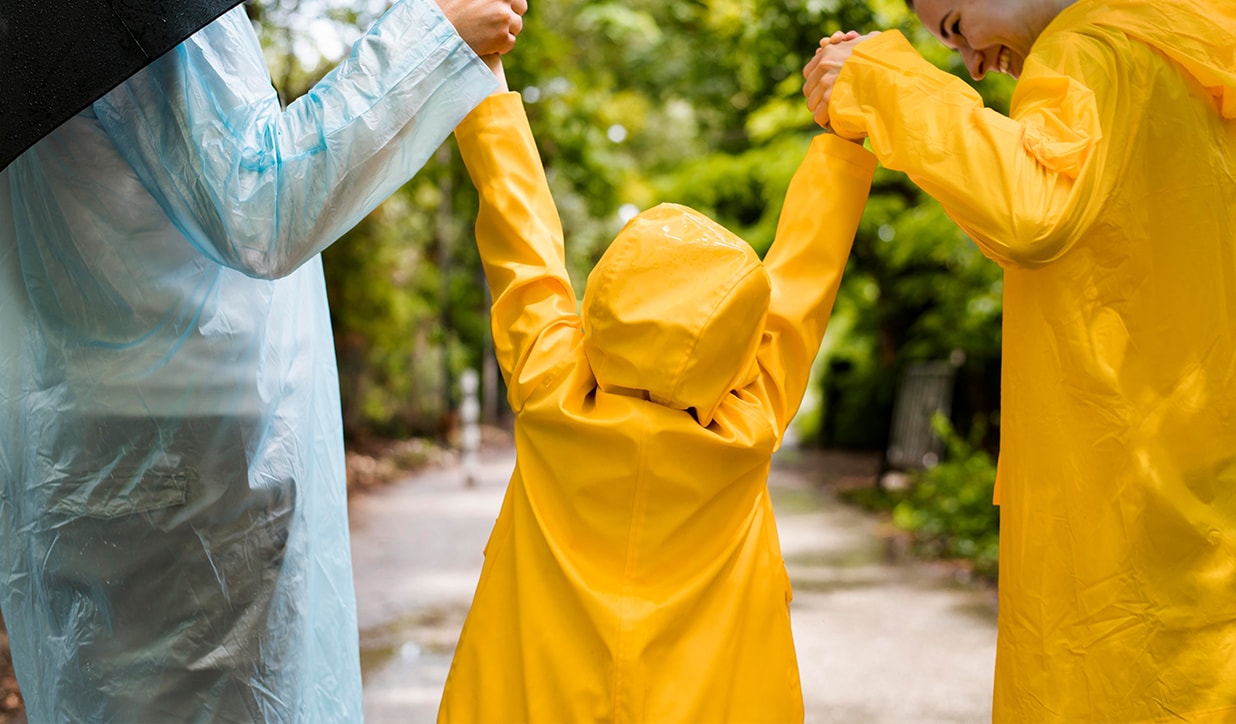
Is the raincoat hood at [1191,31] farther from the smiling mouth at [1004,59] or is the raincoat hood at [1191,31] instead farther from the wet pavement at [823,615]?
the wet pavement at [823,615]

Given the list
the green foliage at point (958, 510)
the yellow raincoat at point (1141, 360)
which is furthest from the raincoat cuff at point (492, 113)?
the green foliage at point (958, 510)

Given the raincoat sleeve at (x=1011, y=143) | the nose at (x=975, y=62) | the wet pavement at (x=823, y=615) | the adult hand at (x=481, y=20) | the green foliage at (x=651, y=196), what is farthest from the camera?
the green foliage at (x=651, y=196)

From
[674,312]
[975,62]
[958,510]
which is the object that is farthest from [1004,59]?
[958,510]

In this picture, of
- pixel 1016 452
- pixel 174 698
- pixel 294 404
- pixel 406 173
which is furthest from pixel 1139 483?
pixel 174 698

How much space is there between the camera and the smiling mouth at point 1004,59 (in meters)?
1.86

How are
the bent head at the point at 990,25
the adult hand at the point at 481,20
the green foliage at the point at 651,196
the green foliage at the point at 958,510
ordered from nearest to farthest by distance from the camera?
the adult hand at the point at 481,20 → the bent head at the point at 990,25 → the green foliage at the point at 958,510 → the green foliage at the point at 651,196

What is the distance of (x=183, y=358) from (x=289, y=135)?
40 centimetres

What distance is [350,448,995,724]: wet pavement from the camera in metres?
4.61

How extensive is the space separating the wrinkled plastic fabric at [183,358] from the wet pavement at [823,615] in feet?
8.48

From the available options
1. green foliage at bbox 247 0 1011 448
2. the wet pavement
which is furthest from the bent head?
green foliage at bbox 247 0 1011 448

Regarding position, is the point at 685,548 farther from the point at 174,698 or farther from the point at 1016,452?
the point at 174,698

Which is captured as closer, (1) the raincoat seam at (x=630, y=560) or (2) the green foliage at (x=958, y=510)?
(1) the raincoat seam at (x=630, y=560)

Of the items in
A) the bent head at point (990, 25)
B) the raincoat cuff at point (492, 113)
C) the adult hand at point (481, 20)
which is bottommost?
the raincoat cuff at point (492, 113)

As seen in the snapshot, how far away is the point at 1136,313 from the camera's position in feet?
5.31
